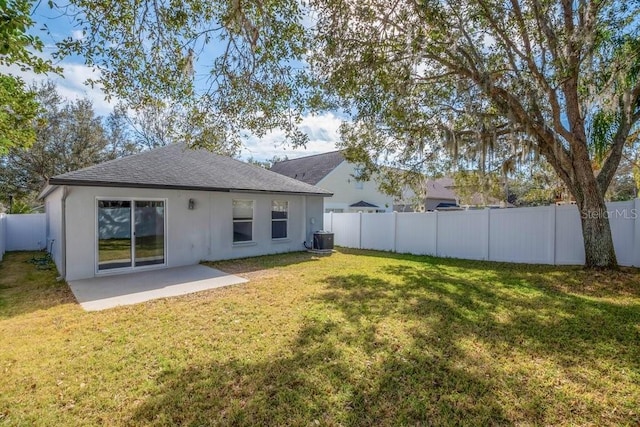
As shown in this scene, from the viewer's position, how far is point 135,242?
8.83 m

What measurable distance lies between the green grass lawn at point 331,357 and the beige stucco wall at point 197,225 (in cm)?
140

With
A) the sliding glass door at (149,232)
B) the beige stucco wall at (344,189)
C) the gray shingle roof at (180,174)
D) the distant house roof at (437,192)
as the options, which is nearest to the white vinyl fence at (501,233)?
the gray shingle roof at (180,174)

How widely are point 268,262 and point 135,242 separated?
388 cm

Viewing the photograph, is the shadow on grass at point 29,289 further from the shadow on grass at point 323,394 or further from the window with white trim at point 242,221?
the window with white trim at point 242,221

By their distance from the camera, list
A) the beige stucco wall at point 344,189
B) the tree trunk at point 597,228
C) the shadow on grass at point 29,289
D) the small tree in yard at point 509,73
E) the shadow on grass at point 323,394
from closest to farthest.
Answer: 1. the shadow on grass at point 323,394
2. the shadow on grass at point 29,289
3. the small tree in yard at point 509,73
4. the tree trunk at point 597,228
5. the beige stucco wall at point 344,189

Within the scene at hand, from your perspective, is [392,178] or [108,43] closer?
[108,43]

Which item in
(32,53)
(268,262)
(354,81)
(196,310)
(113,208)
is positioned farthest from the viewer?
(268,262)

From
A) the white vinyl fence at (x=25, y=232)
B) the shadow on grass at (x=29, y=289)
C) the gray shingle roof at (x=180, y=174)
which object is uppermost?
the gray shingle roof at (x=180, y=174)

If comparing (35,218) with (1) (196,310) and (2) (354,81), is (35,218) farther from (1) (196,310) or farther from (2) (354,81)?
(2) (354,81)

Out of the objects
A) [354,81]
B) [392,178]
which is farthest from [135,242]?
[392,178]

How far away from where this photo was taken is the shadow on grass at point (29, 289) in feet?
19.5

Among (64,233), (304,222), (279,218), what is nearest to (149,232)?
(64,233)

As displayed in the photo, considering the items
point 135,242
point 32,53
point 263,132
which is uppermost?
point 32,53

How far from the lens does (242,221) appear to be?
11258mm
